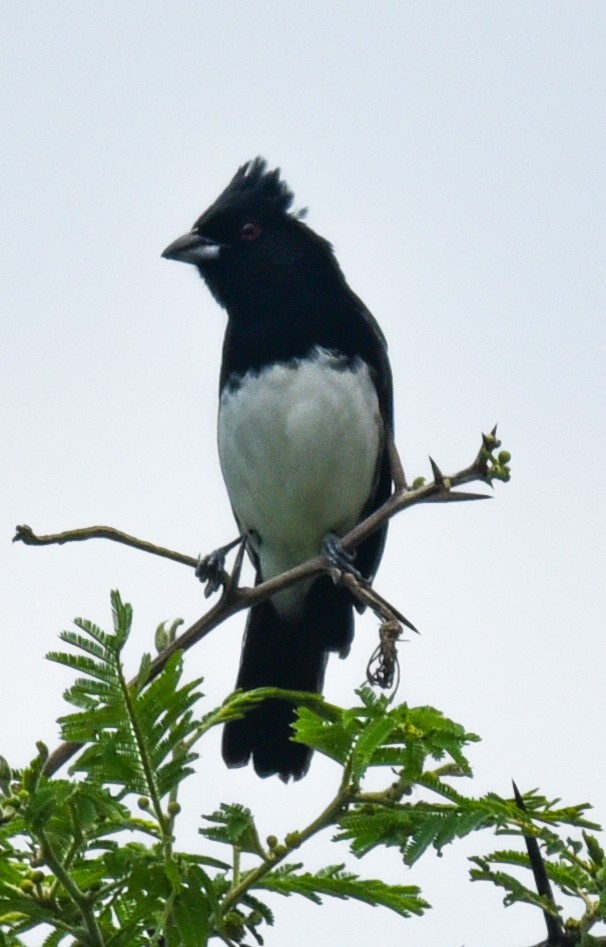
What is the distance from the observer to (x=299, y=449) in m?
7.01

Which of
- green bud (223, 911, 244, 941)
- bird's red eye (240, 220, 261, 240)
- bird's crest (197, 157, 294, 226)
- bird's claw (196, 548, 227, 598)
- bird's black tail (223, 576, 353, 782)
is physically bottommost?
green bud (223, 911, 244, 941)

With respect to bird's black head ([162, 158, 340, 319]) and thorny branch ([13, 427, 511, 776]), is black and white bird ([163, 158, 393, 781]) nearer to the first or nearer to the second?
bird's black head ([162, 158, 340, 319])

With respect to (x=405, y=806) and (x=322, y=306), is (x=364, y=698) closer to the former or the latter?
(x=405, y=806)

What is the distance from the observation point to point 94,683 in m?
2.61

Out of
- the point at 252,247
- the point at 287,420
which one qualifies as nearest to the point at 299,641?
the point at 287,420

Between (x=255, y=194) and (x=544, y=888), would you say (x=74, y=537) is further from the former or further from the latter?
(x=255, y=194)

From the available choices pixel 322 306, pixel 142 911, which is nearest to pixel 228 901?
pixel 142 911

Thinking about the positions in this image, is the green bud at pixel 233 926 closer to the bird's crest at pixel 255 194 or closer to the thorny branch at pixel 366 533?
the thorny branch at pixel 366 533

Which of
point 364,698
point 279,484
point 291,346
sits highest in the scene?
point 291,346

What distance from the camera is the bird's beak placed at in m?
7.63

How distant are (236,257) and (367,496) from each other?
1.43m

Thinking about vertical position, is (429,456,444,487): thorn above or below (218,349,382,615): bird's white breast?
below

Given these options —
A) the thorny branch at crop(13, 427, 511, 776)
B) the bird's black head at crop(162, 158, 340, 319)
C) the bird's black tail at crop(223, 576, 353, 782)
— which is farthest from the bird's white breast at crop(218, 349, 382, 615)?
the thorny branch at crop(13, 427, 511, 776)

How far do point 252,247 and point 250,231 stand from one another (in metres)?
0.10
